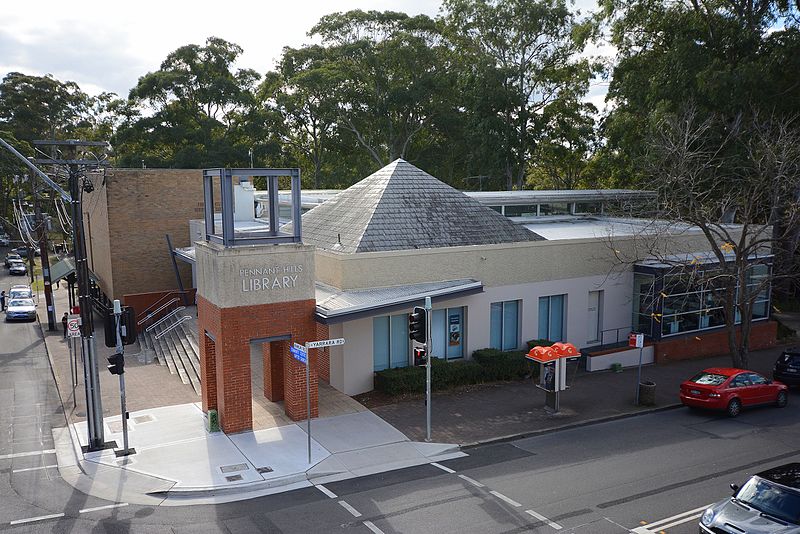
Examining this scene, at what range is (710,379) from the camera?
20.3 m

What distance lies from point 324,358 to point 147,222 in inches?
727

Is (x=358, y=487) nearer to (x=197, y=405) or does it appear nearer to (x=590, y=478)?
(x=590, y=478)

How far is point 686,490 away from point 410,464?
619cm

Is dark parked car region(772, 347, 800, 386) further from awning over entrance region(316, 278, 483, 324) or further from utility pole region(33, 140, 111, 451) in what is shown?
utility pole region(33, 140, 111, 451)

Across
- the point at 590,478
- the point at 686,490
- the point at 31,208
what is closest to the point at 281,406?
the point at 590,478

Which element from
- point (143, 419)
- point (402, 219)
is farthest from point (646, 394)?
point (143, 419)

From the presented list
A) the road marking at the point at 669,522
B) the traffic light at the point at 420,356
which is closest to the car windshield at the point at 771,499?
the road marking at the point at 669,522

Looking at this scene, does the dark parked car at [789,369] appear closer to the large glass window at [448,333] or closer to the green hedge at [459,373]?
the green hedge at [459,373]

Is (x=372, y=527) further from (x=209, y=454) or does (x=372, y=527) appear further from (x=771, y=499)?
(x=771, y=499)

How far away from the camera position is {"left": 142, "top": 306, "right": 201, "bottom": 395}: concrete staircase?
23616 millimetres

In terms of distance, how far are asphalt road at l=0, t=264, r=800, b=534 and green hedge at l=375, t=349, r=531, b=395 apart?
4.35m

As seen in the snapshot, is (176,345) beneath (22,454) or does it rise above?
above

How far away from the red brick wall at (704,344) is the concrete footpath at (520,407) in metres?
1.72

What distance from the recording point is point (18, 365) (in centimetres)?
2702
